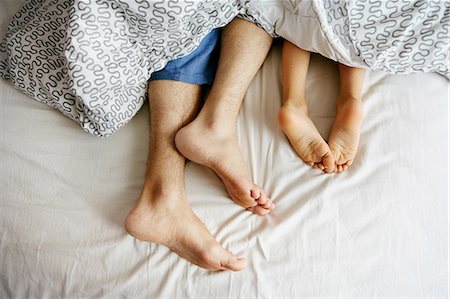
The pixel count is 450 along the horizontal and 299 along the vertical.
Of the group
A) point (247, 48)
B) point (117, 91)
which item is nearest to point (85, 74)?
point (117, 91)

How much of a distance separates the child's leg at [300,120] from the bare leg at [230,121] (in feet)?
0.23

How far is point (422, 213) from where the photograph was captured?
87cm

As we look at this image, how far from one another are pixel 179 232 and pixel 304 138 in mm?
283

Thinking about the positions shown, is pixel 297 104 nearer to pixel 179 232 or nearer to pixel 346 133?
pixel 346 133

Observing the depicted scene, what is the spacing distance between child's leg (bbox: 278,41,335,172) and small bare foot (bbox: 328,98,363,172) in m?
0.02

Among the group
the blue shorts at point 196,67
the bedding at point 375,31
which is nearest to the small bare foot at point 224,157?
the blue shorts at point 196,67

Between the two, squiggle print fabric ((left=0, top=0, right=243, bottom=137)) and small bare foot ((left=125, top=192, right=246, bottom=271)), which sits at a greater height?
squiggle print fabric ((left=0, top=0, right=243, bottom=137))

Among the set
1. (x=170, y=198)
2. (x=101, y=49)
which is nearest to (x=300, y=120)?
(x=170, y=198)

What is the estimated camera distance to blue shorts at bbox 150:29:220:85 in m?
0.99

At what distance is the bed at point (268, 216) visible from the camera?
0.84 meters

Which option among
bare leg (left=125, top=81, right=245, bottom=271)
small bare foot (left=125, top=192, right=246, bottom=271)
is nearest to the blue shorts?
bare leg (left=125, top=81, right=245, bottom=271)

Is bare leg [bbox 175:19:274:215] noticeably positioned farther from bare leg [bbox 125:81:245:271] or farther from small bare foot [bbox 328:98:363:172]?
small bare foot [bbox 328:98:363:172]

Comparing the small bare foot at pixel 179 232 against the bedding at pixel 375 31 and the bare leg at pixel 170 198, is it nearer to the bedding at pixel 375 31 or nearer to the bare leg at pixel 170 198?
the bare leg at pixel 170 198

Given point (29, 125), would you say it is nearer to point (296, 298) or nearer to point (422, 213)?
point (296, 298)
